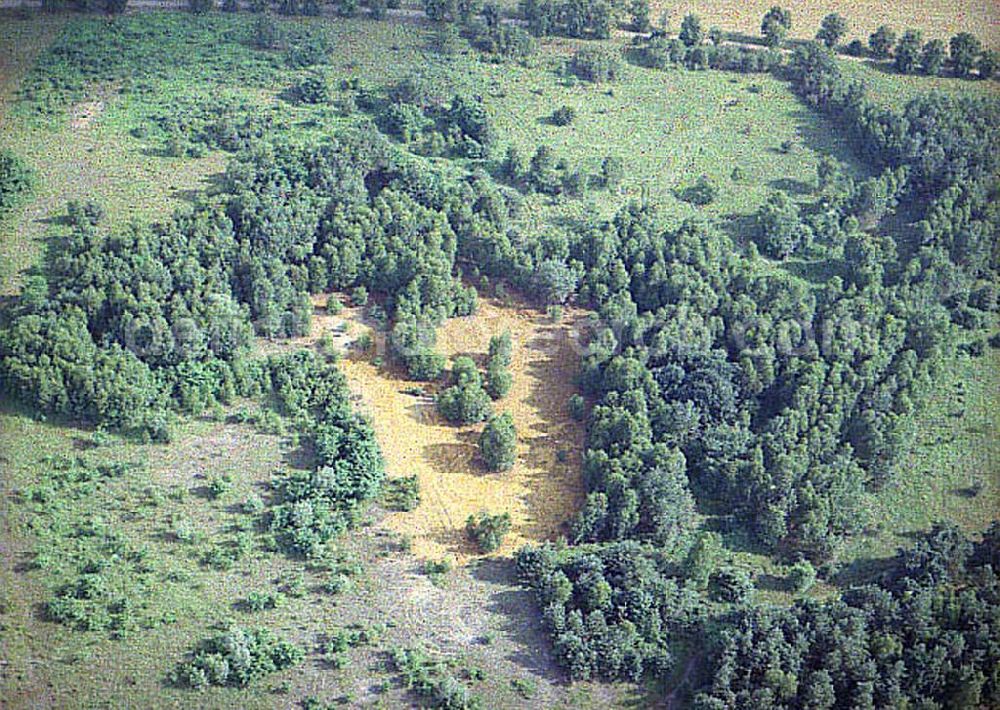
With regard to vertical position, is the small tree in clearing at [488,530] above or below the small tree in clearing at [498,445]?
below

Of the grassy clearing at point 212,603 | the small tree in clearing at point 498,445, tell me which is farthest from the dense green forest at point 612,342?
the grassy clearing at point 212,603

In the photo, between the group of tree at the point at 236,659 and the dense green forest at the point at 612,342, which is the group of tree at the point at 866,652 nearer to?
the dense green forest at the point at 612,342

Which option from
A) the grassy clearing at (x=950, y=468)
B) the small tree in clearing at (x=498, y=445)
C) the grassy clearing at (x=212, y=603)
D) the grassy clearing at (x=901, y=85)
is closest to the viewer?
the grassy clearing at (x=212, y=603)

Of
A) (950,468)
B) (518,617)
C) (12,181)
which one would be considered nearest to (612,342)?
(950,468)

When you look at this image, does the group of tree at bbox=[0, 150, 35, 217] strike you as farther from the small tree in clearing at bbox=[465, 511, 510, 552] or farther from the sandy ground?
the small tree in clearing at bbox=[465, 511, 510, 552]

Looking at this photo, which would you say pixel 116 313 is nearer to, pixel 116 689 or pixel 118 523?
pixel 118 523

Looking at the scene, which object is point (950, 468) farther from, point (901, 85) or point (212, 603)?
point (901, 85)

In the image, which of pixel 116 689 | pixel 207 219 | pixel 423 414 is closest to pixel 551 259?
pixel 423 414
